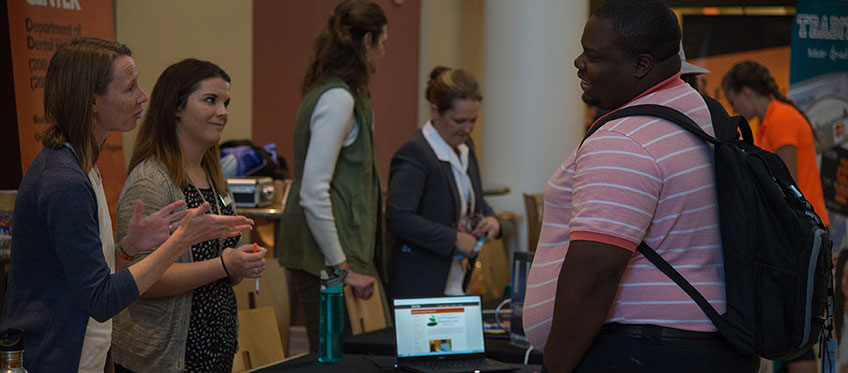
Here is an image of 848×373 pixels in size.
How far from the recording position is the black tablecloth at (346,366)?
2527 mm

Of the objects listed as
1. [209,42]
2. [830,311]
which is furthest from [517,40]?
[830,311]

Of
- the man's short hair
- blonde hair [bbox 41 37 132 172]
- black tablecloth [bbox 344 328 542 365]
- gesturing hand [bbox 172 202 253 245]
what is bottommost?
black tablecloth [bbox 344 328 542 365]

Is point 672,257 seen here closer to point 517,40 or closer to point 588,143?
point 588,143

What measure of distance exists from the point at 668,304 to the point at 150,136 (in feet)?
5.00

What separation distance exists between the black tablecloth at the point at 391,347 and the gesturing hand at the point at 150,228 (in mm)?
990

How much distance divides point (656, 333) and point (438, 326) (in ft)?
3.62

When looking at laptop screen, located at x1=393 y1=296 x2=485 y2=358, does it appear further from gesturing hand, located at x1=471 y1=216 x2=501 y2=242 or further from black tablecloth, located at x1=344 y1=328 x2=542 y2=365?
gesturing hand, located at x1=471 y1=216 x2=501 y2=242

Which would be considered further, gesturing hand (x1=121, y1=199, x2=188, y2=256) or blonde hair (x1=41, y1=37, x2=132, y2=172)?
gesturing hand (x1=121, y1=199, x2=188, y2=256)

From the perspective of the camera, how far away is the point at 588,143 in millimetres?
1626

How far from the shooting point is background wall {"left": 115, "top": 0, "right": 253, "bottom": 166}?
4.46 m

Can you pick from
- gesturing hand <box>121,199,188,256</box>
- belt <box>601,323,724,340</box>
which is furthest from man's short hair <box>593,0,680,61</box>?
gesturing hand <box>121,199,188,256</box>

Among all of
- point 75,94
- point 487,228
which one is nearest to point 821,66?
point 487,228

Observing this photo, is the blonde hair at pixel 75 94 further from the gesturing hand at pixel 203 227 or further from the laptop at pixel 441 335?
the laptop at pixel 441 335

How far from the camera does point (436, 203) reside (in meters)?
3.72
